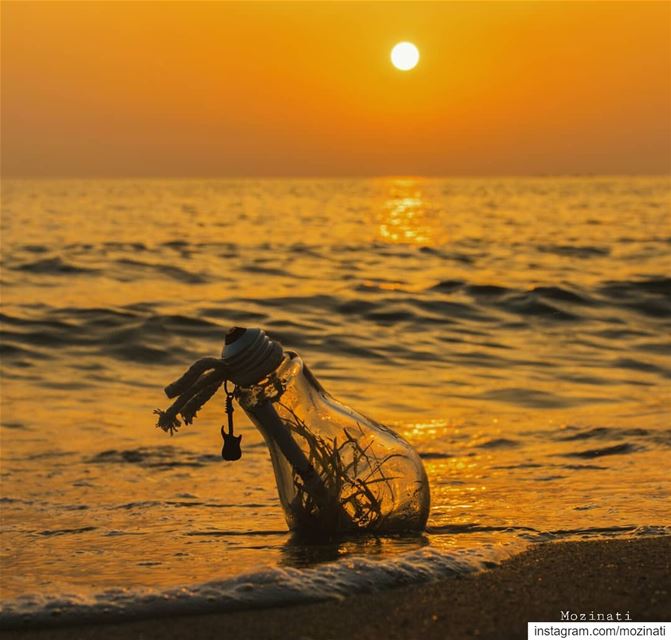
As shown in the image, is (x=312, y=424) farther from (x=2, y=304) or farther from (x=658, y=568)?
(x=2, y=304)

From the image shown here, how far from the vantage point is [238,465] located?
22.0ft

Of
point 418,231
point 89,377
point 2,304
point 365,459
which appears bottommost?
point 365,459

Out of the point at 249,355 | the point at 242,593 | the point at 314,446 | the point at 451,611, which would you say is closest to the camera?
the point at 451,611

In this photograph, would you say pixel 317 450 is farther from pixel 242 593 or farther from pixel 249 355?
pixel 242 593

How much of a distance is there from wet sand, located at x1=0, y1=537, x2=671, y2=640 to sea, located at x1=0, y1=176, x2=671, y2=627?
0.36 feet

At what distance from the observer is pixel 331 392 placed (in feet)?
30.9

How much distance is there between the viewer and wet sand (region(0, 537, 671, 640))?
3.18m

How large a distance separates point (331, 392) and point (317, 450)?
543cm

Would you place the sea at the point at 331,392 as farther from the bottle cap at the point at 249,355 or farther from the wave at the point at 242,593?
the bottle cap at the point at 249,355

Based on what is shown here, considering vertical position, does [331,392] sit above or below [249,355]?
above

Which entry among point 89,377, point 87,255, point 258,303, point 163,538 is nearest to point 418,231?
point 87,255

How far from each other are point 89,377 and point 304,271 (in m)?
Result: 10.3

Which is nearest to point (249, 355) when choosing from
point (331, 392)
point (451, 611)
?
point (451, 611)

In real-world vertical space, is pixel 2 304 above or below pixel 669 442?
above
